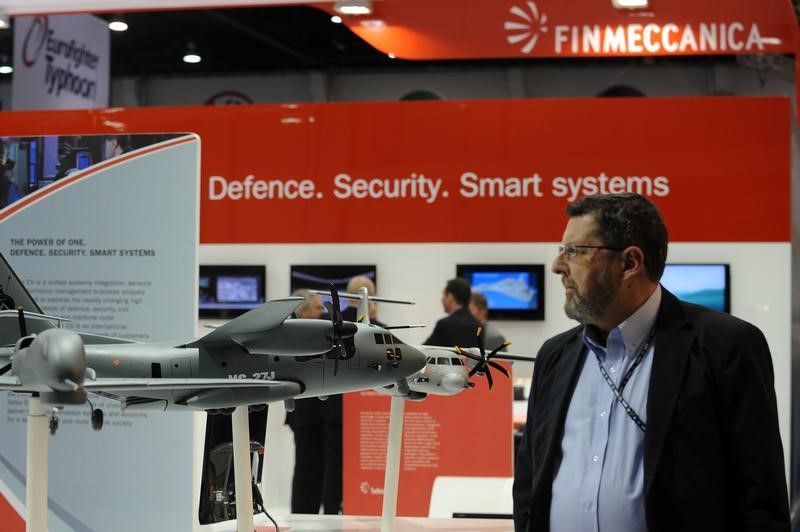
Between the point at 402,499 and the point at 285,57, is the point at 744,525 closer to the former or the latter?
the point at 402,499

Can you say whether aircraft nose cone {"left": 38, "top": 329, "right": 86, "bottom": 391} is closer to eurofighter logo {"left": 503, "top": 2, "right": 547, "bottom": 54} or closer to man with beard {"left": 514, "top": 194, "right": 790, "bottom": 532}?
man with beard {"left": 514, "top": 194, "right": 790, "bottom": 532}

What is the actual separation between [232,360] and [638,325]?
5.32ft

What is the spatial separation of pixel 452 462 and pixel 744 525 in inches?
173

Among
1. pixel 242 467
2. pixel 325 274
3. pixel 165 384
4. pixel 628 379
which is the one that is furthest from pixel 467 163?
pixel 628 379

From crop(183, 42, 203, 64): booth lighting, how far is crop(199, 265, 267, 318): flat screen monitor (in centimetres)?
935

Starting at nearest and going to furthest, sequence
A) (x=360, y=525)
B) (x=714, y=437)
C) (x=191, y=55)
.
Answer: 1. (x=714, y=437)
2. (x=360, y=525)
3. (x=191, y=55)

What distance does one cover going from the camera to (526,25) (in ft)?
22.7

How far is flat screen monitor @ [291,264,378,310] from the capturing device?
7340 millimetres

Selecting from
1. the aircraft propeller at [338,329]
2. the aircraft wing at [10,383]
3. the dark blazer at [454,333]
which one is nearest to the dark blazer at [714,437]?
the aircraft propeller at [338,329]

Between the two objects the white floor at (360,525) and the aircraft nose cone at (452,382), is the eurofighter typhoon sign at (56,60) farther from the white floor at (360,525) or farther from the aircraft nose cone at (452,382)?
the aircraft nose cone at (452,382)

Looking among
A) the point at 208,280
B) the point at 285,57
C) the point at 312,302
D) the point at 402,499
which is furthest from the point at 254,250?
the point at 285,57

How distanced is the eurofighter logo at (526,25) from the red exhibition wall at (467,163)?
448mm

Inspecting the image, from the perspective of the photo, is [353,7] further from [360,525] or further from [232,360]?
[232,360]

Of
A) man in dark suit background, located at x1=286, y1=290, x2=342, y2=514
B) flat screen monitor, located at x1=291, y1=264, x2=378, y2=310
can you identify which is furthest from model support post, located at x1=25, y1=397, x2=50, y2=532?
flat screen monitor, located at x1=291, y1=264, x2=378, y2=310
